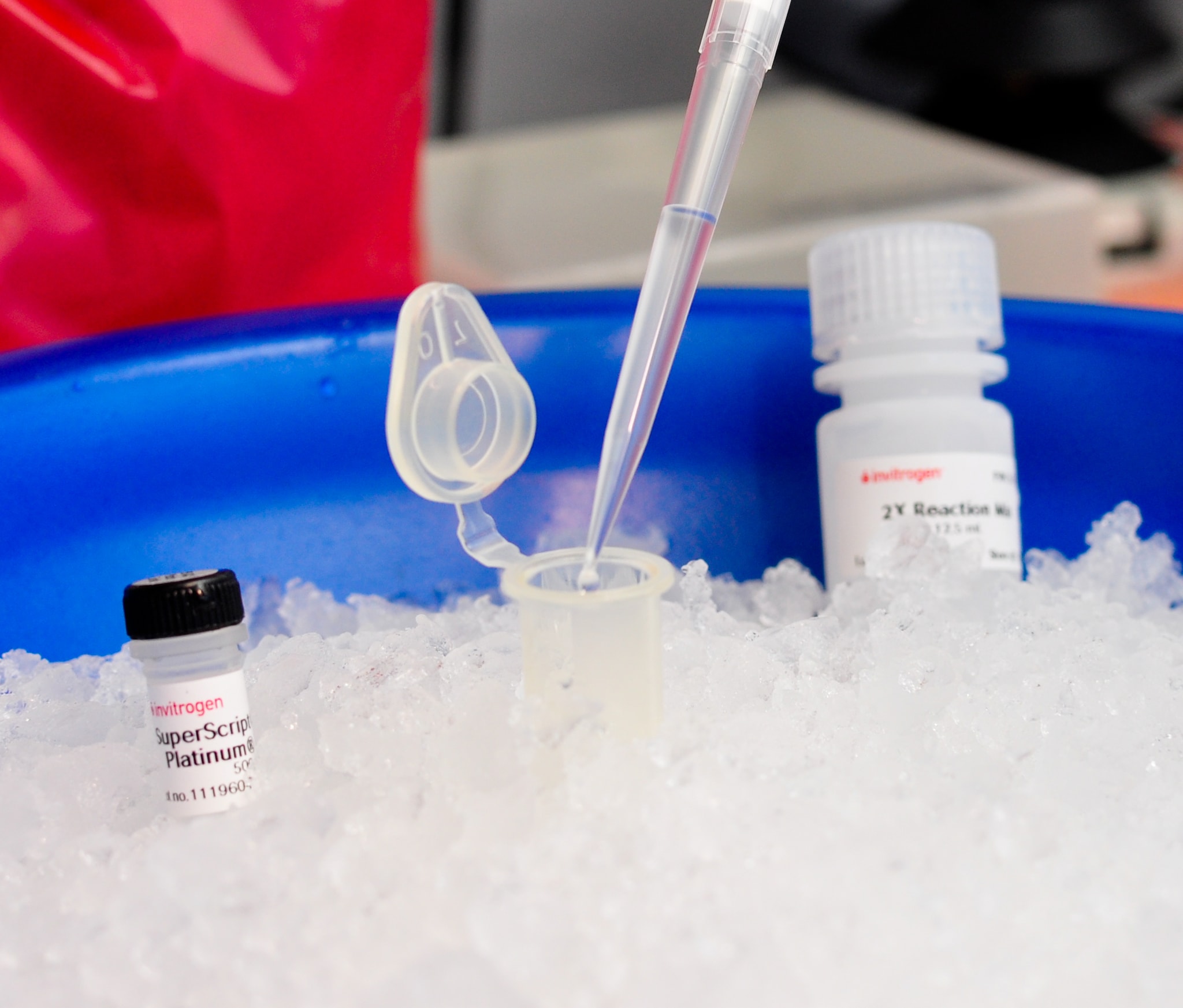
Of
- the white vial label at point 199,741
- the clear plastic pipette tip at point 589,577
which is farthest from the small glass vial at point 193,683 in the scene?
the clear plastic pipette tip at point 589,577

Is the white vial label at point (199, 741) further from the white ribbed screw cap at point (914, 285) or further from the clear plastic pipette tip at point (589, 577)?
the white ribbed screw cap at point (914, 285)

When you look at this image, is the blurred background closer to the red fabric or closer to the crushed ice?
the red fabric

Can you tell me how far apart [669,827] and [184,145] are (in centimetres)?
44

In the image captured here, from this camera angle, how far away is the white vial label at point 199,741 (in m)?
0.35

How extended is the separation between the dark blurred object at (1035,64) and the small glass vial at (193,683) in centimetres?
111

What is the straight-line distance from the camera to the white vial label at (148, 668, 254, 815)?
0.35 m

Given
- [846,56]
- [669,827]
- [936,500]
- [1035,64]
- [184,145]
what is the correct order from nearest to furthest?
[669,827], [936,500], [184,145], [1035,64], [846,56]

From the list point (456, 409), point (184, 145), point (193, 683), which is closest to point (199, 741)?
point (193, 683)

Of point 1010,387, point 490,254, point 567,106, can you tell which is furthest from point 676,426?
point 567,106

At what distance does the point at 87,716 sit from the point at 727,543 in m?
0.29

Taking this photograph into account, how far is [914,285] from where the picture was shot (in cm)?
47

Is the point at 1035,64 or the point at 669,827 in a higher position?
the point at 1035,64

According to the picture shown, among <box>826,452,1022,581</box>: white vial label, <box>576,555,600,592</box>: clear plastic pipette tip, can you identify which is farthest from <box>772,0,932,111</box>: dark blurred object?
<box>576,555,600,592</box>: clear plastic pipette tip

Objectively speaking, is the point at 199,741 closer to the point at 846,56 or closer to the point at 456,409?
the point at 456,409
